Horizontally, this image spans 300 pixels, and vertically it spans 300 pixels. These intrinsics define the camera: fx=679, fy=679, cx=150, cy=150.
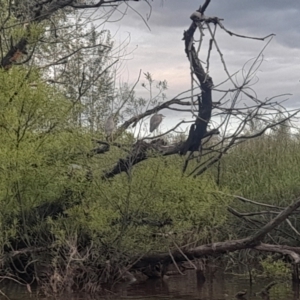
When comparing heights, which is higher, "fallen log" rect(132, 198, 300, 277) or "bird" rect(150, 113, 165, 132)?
"bird" rect(150, 113, 165, 132)

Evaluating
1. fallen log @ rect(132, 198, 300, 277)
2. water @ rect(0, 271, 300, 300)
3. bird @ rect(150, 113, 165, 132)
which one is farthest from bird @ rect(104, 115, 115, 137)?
water @ rect(0, 271, 300, 300)

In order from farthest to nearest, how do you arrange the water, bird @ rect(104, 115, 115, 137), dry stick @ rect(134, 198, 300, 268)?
bird @ rect(104, 115, 115, 137), the water, dry stick @ rect(134, 198, 300, 268)

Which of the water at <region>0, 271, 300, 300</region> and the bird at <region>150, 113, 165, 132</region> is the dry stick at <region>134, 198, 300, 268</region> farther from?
the bird at <region>150, 113, 165, 132</region>

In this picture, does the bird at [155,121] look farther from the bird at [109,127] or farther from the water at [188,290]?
the water at [188,290]

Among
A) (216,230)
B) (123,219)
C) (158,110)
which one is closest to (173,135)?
(158,110)

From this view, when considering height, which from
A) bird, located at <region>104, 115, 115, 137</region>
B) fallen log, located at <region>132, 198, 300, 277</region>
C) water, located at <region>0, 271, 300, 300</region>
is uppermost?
bird, located at <region>104, 115, 115, 137</region>

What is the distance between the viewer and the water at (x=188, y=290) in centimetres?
840

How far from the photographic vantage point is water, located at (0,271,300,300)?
331 inches

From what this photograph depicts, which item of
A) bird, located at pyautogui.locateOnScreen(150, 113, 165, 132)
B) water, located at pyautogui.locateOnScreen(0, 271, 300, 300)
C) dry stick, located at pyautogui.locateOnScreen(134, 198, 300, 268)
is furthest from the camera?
bird, located at pyautogui.locateOnScreen(150, 113, 165, 132)

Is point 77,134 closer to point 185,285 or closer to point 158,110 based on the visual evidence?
point 158,110

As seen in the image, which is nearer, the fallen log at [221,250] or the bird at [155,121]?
the fallen log at [221,250]

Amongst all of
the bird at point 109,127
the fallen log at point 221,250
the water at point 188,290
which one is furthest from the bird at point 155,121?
the water at point 188,290

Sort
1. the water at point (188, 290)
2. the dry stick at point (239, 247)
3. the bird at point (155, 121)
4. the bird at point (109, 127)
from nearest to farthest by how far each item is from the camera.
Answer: the dry stick at point (239, 247), the water at point (188, 290), the bird at point (155, 121), the bird at point (109, 127)

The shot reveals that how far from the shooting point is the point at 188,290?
29.5ft
